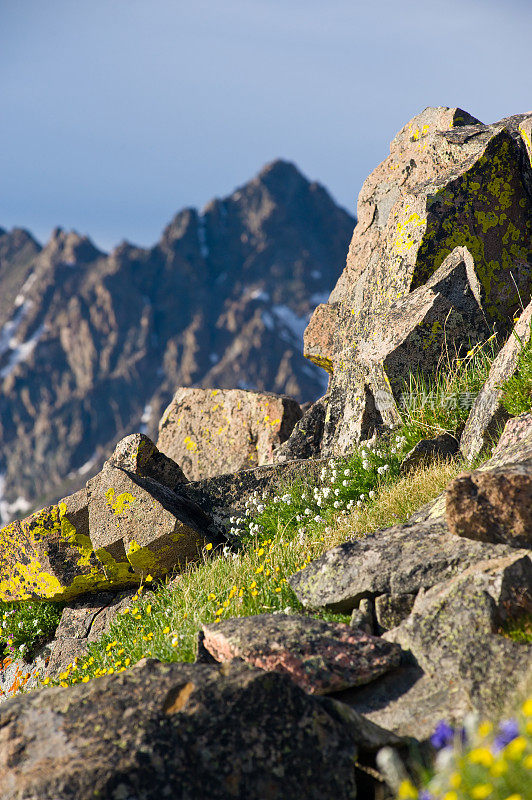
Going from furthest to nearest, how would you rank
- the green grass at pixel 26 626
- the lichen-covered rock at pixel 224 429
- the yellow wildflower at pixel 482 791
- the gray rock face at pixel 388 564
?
the lichen-covered rock at pixel 224 429 → the green grass at pixel 26 626 → the gray rock face at pixel 388 564 → the yellow wildflower at pixel 482 791

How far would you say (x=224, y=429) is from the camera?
1520 centimetres

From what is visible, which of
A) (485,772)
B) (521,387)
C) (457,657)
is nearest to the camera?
(485,772)

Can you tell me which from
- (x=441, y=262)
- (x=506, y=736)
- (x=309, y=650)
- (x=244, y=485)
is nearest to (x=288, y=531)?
(x=244, y=485)

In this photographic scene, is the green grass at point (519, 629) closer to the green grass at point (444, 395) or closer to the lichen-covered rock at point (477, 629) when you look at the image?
the lichen-covered rock at point (477, 629)

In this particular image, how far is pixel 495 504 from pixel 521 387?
117 inches

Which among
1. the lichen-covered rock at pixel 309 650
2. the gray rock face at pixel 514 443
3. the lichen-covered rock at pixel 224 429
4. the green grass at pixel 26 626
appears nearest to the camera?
the lichen-covered rock at pixel 309 650

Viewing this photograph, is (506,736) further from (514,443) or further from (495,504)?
(514,443)

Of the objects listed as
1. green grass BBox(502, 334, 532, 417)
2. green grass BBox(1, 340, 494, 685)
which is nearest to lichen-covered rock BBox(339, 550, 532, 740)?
green grass BBox(1, 340, 494, 685)

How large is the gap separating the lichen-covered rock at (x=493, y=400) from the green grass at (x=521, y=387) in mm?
123

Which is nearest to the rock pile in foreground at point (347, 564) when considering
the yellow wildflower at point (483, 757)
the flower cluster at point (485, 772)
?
the flower cluster at point (485, 772)

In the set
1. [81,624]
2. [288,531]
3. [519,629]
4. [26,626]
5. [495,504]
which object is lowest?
[519,629]

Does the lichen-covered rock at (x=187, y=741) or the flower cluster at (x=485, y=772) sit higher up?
the lichen-covered rock at (x=187, y=741)

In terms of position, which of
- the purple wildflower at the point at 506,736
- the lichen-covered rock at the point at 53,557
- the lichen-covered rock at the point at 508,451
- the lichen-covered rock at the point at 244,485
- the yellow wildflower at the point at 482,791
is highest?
the lichen-covered rock at the point at 53,557

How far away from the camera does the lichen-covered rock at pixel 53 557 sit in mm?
10766
